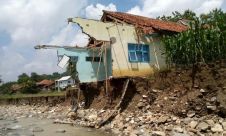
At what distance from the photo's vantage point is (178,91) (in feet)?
62.6

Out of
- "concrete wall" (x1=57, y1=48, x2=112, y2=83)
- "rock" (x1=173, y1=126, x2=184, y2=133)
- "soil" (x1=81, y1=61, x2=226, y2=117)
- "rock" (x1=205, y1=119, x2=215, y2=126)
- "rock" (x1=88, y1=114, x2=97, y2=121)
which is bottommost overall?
"rock" (x1=173, y1=126, x2=184, y2=133)

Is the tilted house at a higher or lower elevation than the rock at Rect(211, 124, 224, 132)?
higher

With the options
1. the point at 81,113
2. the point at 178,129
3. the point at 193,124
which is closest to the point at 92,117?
the point at 81,113

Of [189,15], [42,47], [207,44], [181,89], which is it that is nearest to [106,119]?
[181,89]

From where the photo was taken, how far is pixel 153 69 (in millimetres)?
23906

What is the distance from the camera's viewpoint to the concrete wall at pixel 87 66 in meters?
22.4

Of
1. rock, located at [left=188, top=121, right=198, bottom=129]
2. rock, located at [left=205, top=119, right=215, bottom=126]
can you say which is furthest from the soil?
rock, located at [left=188, top=121, right=198, bottom=129]

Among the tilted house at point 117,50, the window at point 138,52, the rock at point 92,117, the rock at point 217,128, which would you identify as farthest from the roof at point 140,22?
the rock at point 217,128

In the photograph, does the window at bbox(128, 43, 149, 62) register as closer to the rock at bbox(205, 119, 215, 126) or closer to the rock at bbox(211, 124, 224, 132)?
the rock at bbox(205, 119, 215, 126)

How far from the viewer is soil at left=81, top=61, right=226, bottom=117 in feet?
56.7

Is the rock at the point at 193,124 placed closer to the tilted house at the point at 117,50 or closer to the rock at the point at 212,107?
the rock at the point at 212,107

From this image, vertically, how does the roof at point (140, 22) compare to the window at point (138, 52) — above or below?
above

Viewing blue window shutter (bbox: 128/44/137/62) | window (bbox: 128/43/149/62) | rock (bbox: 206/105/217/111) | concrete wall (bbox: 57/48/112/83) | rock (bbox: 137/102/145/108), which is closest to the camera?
rock (bbox: 206/105/217/111)

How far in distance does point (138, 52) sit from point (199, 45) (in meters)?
4.18
